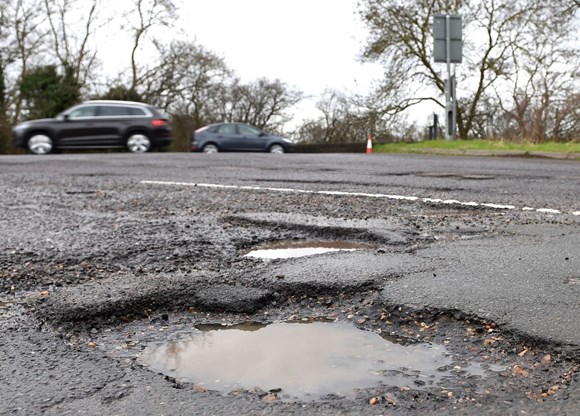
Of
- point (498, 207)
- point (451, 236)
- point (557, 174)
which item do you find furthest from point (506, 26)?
point (451, 236)

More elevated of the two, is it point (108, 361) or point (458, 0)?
point (458, 0)

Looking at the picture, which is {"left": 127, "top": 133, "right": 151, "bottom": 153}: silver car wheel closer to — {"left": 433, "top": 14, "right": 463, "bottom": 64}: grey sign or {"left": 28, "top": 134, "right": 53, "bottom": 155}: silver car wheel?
{"left": 28, "top": 134, "right": 53, "bottom": 155}: silver car wheel

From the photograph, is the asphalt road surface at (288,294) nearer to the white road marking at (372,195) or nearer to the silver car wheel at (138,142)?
the white road marking at (372,195)

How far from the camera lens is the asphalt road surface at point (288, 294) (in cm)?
178

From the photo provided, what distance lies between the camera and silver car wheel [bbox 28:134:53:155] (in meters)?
18.3

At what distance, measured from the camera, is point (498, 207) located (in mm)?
5520

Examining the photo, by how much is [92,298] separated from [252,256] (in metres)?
1.14

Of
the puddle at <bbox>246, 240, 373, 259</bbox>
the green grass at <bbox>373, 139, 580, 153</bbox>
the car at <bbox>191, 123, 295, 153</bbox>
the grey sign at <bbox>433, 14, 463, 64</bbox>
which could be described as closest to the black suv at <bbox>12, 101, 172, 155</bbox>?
the car at <bbox>191, 123, 295, 153</bbox>

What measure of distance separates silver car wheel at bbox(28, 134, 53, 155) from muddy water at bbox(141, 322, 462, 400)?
687 inches

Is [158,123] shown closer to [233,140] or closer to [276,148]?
[233,140]

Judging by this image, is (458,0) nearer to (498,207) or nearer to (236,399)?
(498,207)

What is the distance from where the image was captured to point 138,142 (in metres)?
18.5

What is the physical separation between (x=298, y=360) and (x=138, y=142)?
17219mm

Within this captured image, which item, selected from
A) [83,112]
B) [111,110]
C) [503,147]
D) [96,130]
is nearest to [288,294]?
[503,147]
